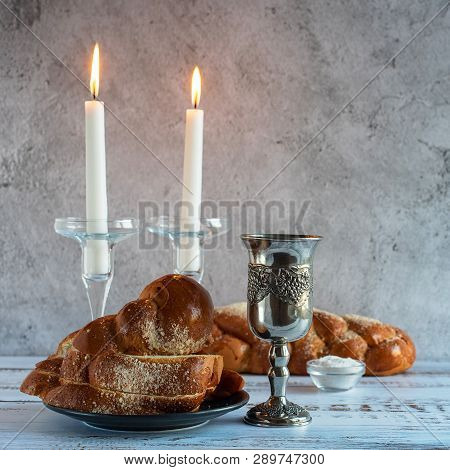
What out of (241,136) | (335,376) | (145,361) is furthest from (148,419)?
(241,136)

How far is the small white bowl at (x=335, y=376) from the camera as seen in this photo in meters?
1.30

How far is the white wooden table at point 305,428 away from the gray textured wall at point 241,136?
0.41 meters

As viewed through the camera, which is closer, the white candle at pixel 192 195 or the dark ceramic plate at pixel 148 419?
the dark ceramic plate at pixel 148 419

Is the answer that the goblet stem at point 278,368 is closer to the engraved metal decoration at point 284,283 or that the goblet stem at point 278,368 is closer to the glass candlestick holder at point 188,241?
the engraved metal decoration at point 284,283

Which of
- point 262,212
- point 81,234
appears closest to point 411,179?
point 262,212

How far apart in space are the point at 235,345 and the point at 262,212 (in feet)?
1.24

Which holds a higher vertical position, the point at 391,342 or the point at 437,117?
the point at 437,117

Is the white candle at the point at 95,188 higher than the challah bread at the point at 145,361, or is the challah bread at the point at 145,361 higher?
the white candle at the point at 95,188

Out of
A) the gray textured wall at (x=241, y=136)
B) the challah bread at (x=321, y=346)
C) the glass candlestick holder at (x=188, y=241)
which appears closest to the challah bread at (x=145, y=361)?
the glass candlestick holder at (x=188, y=241)

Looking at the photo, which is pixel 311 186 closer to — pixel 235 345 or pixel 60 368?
pixel 235 345

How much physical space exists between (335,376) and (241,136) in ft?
2.14

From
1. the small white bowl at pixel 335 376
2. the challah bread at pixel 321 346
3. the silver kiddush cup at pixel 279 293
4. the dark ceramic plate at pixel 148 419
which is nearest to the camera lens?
the dark ceramic plate at pixel 148 419

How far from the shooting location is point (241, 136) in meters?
1.71
